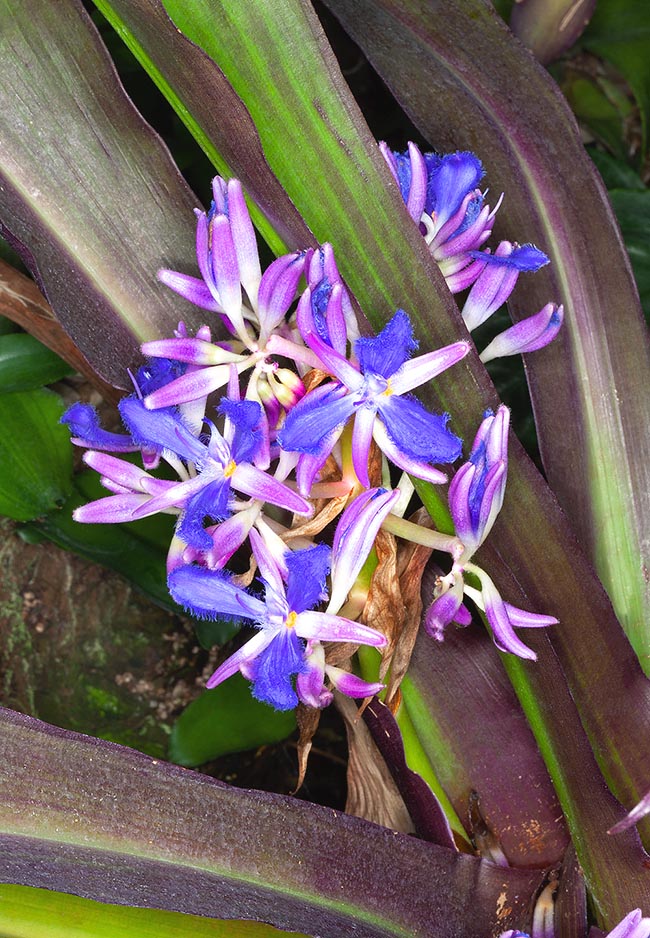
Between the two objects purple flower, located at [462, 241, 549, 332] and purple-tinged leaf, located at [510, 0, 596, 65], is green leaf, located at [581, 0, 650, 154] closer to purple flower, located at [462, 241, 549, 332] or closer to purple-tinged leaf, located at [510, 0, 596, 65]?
purple-tinged leaf, located at [510, 0, 596, 65]

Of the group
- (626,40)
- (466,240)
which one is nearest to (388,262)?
(466,240)

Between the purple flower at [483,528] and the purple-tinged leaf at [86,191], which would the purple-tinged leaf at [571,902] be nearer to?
the purple flower at [483,528]

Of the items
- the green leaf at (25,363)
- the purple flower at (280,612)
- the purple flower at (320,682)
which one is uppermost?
the purple flower at (280,612)

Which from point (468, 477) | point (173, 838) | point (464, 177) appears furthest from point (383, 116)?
point (173, 838)

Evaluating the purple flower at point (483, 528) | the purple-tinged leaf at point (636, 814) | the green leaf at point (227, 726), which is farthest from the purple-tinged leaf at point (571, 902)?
the green leaf at point (227, 726)

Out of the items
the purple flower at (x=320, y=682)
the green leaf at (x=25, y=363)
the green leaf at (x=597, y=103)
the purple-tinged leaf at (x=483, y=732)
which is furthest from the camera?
the green leaf at (x=597, y=103)

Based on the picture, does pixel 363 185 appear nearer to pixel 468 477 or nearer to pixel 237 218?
pixel 237 218

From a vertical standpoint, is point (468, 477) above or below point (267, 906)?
above
